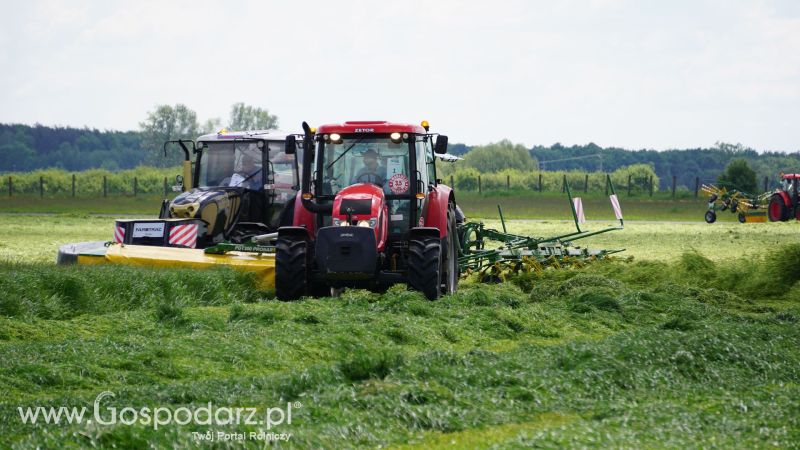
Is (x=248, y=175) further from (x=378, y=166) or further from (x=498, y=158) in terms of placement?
(x=498, y=158)

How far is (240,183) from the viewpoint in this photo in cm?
1986

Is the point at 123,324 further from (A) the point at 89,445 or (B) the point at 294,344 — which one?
(A) the point at 89,445

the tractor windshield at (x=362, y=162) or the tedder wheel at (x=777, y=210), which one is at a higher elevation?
the tractor windshield at (x=362, y=162)

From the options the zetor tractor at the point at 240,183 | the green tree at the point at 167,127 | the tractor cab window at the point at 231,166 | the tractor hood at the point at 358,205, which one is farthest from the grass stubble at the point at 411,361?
the green tree at the point at 167,127

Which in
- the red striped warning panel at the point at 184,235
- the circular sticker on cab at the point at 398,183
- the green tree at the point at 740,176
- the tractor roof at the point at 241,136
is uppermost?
the tractor roof at the point at 241,136

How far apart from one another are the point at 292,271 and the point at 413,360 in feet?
18.8

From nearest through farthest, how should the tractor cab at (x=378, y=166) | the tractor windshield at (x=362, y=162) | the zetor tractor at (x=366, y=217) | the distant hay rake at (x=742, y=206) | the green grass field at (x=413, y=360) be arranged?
1. the green grass field at (x=413, y=360)
2. the zetor tractor at (x=366, y=217)
3. the tractor cab at (x=378, y=166)
4. the tractor windshield at (x=362, y=162)
5. the distant hay rake at (x=742, y=206)

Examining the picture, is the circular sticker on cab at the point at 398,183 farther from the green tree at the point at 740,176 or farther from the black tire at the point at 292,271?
the green tree at the point at 740,176

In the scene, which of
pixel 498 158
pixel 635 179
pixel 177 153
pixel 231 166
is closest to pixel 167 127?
pixel 177 153

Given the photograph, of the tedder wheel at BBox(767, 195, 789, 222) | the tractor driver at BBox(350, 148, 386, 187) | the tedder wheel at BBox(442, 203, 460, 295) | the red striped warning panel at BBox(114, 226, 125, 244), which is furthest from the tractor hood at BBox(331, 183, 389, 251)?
the tedder wheel at BBox(767, 195, 789, 222)

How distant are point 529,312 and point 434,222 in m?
2.47

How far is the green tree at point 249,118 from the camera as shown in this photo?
336ft

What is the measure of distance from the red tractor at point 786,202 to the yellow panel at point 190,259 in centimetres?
2735

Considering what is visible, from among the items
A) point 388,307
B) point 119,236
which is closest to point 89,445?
point 388,307
